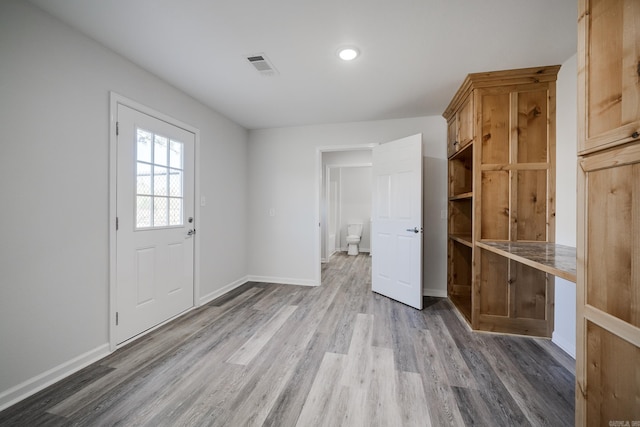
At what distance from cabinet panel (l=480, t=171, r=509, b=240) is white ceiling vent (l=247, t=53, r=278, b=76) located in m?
2.16

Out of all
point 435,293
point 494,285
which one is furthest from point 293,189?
point 494,285

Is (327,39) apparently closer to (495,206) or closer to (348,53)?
(348,53)

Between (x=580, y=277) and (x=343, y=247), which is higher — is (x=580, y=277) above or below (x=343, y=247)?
above

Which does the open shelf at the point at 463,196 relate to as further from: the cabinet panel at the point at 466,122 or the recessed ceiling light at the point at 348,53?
the recessed ceiling light at the point at 348,53

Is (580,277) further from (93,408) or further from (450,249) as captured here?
(93,408)

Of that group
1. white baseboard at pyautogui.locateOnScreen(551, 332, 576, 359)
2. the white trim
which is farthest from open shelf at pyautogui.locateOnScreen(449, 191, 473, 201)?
the white trim

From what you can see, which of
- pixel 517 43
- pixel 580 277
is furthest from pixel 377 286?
pixel 517 43

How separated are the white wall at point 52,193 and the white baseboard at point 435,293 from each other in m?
3.38

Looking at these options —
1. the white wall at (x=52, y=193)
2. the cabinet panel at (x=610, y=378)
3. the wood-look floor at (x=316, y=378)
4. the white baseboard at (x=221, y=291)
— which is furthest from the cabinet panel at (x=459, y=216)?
the white wall at (x=52, y=193)

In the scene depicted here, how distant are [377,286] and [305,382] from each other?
1953 millimetres

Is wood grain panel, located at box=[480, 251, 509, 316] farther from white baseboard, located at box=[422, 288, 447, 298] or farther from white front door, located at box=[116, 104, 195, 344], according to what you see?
white front door, located at box=[116, 104, 195, 344]

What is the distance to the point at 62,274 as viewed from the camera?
165 cm

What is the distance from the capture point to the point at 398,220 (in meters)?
3.04

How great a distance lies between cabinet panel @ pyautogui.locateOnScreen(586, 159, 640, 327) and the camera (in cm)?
81
